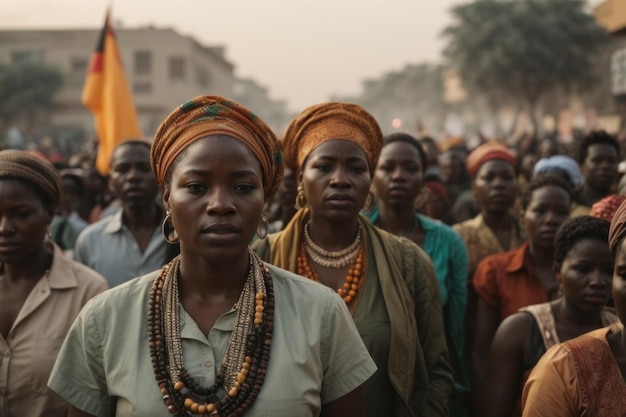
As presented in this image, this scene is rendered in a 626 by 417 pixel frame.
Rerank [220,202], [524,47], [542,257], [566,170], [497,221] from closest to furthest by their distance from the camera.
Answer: [220,202] < [542,257] < [497,221] < [566,170] < [524,47]

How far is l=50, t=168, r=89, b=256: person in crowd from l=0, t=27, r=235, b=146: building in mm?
44367

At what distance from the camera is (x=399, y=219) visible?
4914 mm

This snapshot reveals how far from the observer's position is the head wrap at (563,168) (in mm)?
6621

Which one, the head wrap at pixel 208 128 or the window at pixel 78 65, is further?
the window at pixel 78 65

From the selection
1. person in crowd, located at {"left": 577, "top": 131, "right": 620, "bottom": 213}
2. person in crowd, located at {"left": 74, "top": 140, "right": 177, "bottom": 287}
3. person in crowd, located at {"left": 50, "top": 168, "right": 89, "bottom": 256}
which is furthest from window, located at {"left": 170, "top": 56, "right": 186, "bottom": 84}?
person in crowd, located at {"left": 74, "top": 140, "right": 177, "bottom": 287}

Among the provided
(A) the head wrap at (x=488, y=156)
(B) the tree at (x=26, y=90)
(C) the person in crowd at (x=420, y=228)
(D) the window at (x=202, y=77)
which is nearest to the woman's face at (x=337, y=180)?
(C) the person in crowd at (x=420, y=228)

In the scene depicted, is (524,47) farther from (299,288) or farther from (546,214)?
(299,288)

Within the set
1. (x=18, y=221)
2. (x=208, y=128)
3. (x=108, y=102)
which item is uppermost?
(x=108, y=102)

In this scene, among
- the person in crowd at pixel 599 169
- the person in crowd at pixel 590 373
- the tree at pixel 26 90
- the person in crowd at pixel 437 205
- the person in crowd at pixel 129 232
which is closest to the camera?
the person in crowd at pixel 590 373

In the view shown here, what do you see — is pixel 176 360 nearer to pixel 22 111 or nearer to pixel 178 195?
pixel 178 195

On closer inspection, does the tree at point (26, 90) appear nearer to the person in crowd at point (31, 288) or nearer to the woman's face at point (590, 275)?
the person in crowd at point (31, 288)

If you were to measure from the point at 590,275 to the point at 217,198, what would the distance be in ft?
6.35

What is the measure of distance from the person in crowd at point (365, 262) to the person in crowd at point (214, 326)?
90 cm

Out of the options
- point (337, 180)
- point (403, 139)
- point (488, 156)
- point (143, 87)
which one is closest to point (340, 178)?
point (337, 180)
